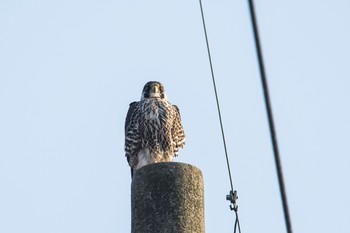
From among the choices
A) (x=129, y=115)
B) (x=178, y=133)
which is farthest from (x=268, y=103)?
(x=129, y=115)

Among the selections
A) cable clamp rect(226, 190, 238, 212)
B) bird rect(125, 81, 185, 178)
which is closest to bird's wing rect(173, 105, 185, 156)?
bird rect(125, 81, 185, 178)

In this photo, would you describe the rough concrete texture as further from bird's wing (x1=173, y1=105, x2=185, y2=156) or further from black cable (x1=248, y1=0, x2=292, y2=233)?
bird's wing (x1=173, y1=105, x2=185, y2=156)

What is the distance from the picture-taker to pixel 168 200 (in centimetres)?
716

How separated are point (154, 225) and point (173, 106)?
448cm

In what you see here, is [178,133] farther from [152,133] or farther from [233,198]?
[233,198]

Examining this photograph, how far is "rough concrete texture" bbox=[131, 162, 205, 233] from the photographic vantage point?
7.05 metres

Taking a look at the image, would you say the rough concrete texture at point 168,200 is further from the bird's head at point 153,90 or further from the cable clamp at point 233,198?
the bird's head at point 153,90

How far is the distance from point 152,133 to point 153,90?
0.86 metres

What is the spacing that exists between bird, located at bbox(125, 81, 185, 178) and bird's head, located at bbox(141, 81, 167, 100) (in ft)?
0.65

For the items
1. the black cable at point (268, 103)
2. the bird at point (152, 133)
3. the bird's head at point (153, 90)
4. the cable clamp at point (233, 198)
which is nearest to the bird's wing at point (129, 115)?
the bird at point (152, 133)

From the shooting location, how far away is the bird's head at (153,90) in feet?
38.0

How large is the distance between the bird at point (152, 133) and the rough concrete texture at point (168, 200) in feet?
11.6

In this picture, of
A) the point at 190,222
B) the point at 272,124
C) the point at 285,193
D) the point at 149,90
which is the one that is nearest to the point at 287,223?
the point at 285,193

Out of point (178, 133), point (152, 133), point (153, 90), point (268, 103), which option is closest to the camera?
point (268, 103)
